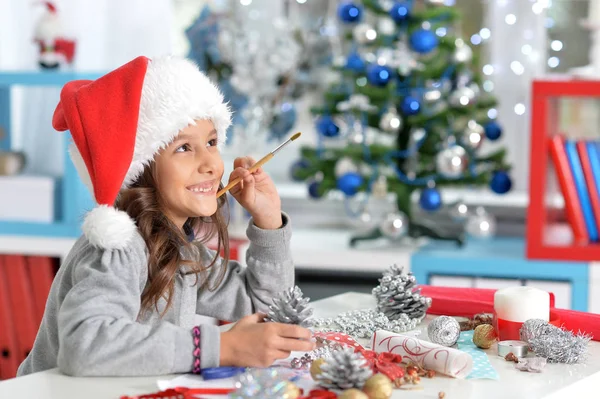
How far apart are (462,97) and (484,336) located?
1.49 meters

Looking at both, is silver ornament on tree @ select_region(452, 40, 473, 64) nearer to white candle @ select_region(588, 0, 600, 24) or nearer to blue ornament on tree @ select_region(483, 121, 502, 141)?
blue ornament on tree @ select_region(483, 121, 502, 141)

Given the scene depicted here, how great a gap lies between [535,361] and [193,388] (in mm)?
454

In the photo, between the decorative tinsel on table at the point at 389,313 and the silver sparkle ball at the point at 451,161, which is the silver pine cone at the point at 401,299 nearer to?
the decorative tinsel on table at the point at 389,313

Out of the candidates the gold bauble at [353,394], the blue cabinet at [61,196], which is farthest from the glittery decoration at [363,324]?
the blue cabinet at [61,196]

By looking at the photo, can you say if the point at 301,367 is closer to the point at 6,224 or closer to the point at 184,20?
the point at 6,224

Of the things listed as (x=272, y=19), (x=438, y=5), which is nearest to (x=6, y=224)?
(x=272, y=19)

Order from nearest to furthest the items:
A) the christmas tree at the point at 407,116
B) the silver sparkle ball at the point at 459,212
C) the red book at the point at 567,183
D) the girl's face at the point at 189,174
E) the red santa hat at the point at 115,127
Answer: the red santa hat at the point at 115,127
the girl's face at the point at 189,174
the red book at the point at 567,183
the christmas tree at the point at 407,116
the silver sparkle ball at the point at 459,212

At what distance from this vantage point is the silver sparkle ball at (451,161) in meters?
2.61

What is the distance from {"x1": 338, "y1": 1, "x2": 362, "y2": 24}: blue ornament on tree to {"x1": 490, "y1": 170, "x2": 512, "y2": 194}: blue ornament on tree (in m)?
0.66

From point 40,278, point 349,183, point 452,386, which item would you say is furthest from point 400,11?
point 452,386

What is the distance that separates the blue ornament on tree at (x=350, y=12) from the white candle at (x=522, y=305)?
1.60 metres

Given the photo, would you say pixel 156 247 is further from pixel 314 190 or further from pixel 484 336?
pixel 314 190

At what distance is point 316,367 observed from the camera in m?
1.05

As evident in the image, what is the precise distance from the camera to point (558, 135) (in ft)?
8.61
